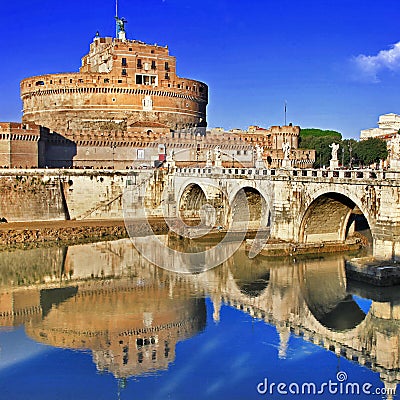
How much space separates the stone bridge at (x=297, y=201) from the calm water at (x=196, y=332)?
1.75 m

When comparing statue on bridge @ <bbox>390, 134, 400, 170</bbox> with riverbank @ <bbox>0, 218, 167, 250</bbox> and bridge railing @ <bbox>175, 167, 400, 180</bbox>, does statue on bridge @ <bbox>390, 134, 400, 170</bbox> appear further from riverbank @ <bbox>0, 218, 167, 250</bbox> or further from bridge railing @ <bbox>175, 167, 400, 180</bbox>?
riverbank @ <bbox>0, 218, 167, 250</bbox>

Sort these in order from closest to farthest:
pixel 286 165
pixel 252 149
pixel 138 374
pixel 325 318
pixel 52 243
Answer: pixel 138 374 → pixel 325 318 → pixel 286 165 → pixel 52 243 → pixel 252 149

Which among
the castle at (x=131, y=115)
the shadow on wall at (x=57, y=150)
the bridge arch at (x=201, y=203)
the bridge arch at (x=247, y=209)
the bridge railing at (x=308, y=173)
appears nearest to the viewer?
the bridge railing at (x=308, y=173)

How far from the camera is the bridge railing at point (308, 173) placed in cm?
1977

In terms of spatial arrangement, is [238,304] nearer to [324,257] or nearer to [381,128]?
[324,257]

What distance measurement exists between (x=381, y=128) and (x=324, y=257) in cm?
9172

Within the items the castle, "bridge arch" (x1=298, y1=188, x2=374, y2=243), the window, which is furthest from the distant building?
"bridge arch" (x1=298, y1=188, x2=374, y2=243)

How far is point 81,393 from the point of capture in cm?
1191

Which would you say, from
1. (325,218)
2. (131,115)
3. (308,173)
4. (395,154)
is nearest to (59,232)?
(308,173)

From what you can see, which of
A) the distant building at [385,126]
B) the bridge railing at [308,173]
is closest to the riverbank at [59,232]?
the bridge railing at [308,173]

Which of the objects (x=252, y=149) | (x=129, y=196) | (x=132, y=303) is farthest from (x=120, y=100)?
(x=132, y=303)

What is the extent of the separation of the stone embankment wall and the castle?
473 centimetres

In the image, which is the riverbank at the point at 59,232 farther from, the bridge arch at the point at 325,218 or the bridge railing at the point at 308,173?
the bridge arch at the point at 325,218

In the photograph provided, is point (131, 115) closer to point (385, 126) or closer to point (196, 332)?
point (196, 332)
